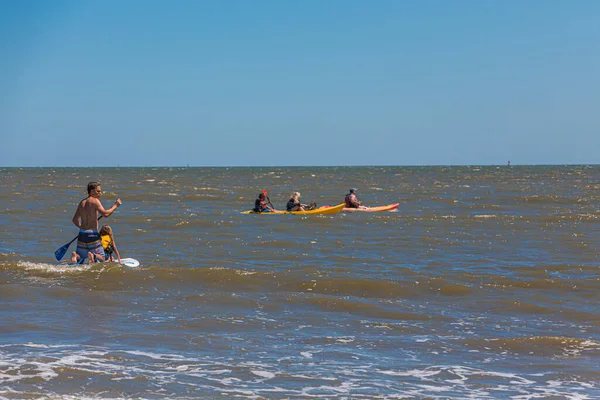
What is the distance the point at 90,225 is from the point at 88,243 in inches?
13.7

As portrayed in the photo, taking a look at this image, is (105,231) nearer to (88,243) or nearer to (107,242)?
(107,242)

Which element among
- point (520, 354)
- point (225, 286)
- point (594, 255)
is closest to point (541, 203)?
point (594, 255)

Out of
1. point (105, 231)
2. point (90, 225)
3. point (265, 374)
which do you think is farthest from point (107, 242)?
point (265, 374)

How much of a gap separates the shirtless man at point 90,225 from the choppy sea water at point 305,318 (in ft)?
0.85

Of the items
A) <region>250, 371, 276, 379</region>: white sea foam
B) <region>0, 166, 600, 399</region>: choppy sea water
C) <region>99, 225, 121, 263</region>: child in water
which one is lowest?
<region>250, 371, 276, 379</region>: white sea foam

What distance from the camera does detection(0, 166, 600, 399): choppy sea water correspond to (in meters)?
6.86

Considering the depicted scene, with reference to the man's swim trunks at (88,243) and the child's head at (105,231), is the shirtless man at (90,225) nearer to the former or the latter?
the man's swim trunks at (88,243)

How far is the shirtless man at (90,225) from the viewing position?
12.5 meters

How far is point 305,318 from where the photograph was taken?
9.89 m

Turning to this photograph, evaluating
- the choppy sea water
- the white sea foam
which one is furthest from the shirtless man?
the white sea foam

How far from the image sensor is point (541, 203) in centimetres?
3691

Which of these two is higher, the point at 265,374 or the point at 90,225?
the point at 90,225

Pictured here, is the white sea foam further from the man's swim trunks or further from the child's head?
the child's head

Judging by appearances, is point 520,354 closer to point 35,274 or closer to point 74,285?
point 74,285
